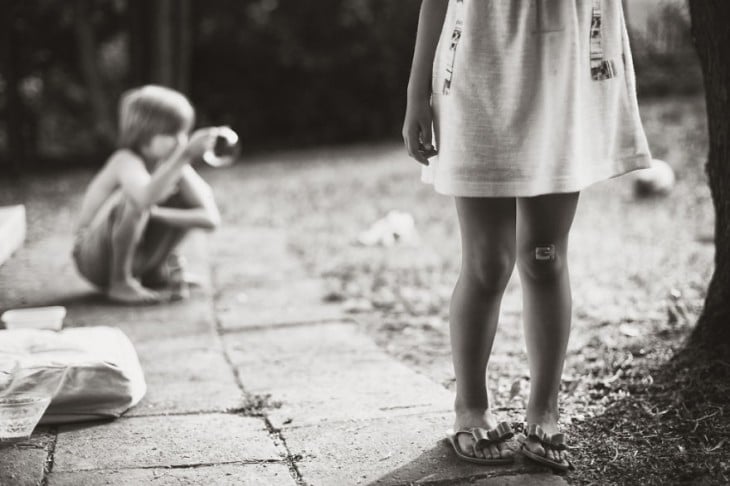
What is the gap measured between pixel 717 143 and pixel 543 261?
999mm

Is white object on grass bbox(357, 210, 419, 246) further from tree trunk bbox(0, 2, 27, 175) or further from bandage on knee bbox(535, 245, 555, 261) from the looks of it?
tree trunk bbox(0, 2, 27, 175)

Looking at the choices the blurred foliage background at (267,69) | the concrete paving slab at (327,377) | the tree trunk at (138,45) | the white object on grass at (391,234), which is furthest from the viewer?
the blurred foliage background at (267,69)

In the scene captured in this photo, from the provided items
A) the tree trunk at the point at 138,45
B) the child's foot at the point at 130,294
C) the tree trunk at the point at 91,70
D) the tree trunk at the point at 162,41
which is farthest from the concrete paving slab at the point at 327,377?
the tree trunk at the point at 91,70

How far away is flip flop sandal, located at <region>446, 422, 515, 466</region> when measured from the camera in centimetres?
233

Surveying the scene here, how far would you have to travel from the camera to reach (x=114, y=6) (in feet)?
41.4

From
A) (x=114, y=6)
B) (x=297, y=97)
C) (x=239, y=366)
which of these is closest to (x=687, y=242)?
(x=239, y=366)

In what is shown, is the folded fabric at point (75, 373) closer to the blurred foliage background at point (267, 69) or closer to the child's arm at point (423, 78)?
the child's arm at point (423, 78)

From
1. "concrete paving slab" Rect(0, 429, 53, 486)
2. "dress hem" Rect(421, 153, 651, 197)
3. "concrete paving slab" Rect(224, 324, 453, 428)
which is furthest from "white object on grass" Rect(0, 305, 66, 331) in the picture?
"dress hem" Rect(421, 153, 651, 197)

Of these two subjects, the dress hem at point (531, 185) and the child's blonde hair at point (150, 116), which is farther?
the child's blonde hair at point (150, 116)

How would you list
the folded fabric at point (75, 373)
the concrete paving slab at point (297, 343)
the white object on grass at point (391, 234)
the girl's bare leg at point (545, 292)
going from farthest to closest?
the white object on grass at point (391, 234) → the concrete paving slab at point (297, 343) → the folded fabric at point (75, 373) → the girl's bare leg at point (545, 292)

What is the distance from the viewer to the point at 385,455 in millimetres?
2438

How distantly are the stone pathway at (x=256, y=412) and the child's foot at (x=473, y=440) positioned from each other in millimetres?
42

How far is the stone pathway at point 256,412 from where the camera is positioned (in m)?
2.33

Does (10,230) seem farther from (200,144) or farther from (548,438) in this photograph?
(548,438)
